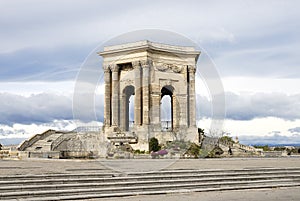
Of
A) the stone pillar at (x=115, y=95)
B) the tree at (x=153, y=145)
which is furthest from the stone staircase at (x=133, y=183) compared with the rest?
the stone pillar at (x=115, y=95)

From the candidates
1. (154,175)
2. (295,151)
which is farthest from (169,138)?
(154,175)

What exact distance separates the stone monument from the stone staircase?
29.6m

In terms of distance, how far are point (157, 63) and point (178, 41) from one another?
31370 millimetres

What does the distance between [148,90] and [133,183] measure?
36.1 metres

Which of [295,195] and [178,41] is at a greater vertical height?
[178,41]

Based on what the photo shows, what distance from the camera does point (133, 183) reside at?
14.9m

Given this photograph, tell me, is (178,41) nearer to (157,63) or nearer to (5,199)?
(5,199)

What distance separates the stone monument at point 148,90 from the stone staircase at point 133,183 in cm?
2958

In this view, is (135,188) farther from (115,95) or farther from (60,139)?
(115,95)

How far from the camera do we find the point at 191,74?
54250 millimetres

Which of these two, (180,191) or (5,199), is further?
(180,191)

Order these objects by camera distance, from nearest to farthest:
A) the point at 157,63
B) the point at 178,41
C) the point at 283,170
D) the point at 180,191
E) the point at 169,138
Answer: the point at 180,191 → the point at 283,170 → the point at 178,41 → the point at 169,138 → the point at 157,63

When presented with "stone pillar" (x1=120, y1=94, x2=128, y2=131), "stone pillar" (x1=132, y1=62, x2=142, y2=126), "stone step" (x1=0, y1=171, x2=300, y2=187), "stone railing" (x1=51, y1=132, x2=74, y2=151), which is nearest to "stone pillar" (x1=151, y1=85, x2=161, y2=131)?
"stone pillar" (x1=132, y1=62, x2=142, y2=126)

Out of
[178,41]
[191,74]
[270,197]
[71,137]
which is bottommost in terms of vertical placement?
[270,197]
